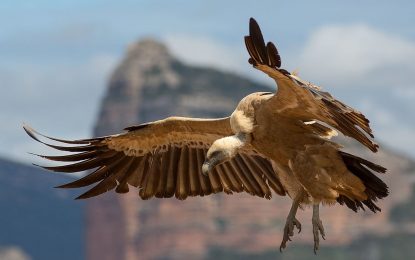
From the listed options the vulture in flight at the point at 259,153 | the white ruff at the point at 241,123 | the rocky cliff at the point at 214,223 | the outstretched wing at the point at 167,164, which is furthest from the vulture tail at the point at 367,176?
the rocky cliff at the point at 214,223

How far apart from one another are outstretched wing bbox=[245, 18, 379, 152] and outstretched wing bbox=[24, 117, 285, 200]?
2.94 metres

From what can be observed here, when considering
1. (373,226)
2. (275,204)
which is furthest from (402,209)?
(275,204)

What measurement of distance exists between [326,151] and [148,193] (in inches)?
144

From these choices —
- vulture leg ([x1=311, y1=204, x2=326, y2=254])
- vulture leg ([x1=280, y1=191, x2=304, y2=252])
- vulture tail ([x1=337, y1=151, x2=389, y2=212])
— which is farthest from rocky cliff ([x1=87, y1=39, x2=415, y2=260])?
vulture leg ([x1=311, y1=204, x2=326, y2=254])

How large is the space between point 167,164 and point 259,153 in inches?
84.5

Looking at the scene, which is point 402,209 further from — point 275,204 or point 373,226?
point 275,204

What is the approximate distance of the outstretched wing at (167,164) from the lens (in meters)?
23.0

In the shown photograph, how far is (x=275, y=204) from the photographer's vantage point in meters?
183

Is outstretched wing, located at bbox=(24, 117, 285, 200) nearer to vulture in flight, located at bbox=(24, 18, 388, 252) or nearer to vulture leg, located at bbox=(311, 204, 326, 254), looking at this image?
vulture in flight, located at bbox=(24, 18, 388, 252)

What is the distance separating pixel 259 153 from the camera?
72.2 ft

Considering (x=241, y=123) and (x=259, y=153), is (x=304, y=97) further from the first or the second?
(x=259, y=153)

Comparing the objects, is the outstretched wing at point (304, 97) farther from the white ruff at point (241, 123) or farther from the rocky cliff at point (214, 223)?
the rocky cliff at point (214, 223)

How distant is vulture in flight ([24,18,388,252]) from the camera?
19.2 meters

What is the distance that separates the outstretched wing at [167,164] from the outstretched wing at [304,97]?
9.65ft
